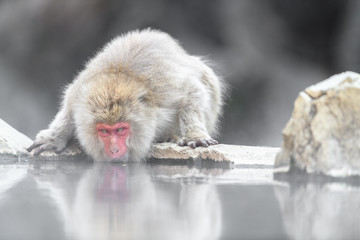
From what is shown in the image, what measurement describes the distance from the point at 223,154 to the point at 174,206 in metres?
2.46

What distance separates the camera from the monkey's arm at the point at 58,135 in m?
6.30

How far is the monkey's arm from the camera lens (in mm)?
6301

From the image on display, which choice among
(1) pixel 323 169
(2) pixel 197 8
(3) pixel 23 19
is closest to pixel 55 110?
(3) pixel 23 19

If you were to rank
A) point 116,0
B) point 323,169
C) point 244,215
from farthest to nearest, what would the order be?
point 116,0 → point 323,169 → point 244,215

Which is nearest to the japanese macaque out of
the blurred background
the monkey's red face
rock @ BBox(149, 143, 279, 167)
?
the monkey's red face

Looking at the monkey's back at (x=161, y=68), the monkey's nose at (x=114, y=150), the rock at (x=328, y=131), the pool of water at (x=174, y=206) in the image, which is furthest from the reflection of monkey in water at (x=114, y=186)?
the monkey's back at (x=161, y=68)

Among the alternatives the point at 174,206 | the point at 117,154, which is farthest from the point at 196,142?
the point at 174,206

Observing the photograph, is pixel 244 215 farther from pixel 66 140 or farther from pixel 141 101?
pixel 66 140

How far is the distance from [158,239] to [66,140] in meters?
4.21

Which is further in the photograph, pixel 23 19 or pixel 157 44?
pixel 23 19

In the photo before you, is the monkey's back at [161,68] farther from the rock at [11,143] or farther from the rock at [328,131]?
the rock at [328,131]

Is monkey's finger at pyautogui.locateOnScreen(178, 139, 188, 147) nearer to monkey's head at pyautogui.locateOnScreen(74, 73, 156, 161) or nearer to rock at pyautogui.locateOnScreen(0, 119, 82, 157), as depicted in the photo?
monkey's head at pyautogui.locateOnScreen(74, 73, 156, 161)

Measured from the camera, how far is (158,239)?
2402 millimetres

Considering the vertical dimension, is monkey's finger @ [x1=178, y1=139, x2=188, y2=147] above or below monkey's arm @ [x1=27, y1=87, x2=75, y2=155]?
below
